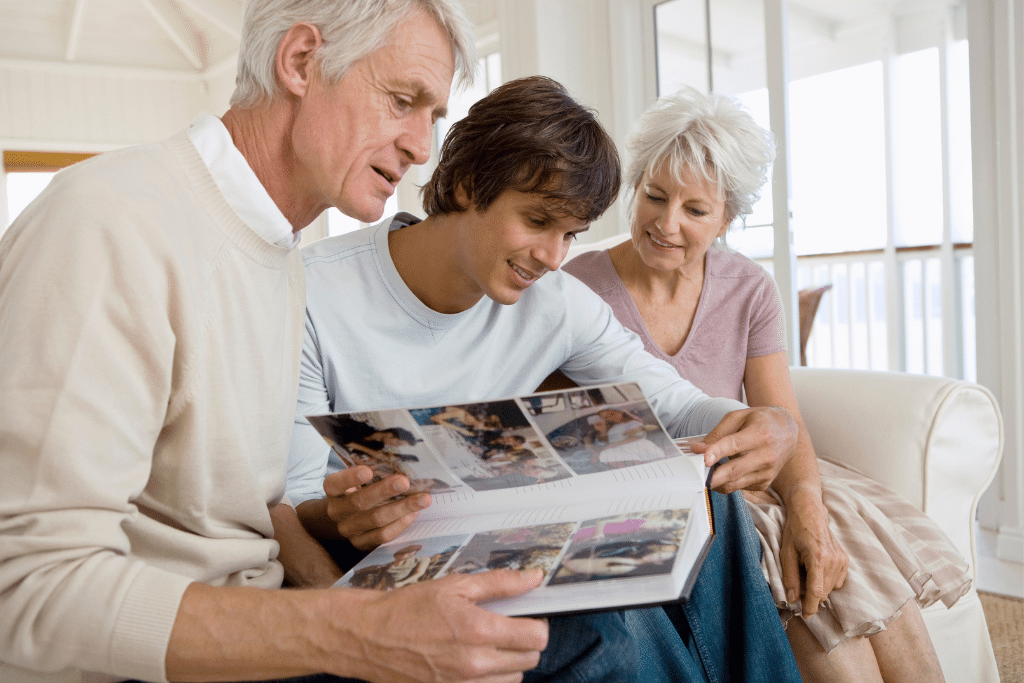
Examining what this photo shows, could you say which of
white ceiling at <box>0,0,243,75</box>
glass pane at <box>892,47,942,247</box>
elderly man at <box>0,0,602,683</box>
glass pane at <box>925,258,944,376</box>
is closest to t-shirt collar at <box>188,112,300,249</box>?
elderly man at <box>0,0,602,683</box>

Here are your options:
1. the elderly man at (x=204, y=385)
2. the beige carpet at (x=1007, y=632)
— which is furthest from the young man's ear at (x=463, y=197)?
the beige carpet at (x=1007, y=632)

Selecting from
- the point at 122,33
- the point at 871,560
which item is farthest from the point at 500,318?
the point at 122,33

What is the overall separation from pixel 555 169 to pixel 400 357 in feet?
1.21

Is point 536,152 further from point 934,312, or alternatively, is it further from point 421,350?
point 934,312

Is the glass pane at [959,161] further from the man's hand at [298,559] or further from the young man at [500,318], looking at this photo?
the man's hand at [298,559]

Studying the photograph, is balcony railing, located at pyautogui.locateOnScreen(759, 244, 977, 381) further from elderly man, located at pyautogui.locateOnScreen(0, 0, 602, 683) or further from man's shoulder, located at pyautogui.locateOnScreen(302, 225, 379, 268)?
elderly man, located at pyautogui.locateOnScreen(0, 0, 602, 683)

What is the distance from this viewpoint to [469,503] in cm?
90

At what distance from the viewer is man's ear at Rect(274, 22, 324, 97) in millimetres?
855

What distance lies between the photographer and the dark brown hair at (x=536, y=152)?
116cm

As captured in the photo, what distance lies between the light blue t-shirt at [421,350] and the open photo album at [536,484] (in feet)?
1.08

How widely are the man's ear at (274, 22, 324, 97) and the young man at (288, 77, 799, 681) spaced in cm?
36

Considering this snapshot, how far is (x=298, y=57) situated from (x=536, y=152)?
39 cm

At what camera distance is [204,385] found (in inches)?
30.2

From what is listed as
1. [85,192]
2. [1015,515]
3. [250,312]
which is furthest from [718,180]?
[1015,515]
